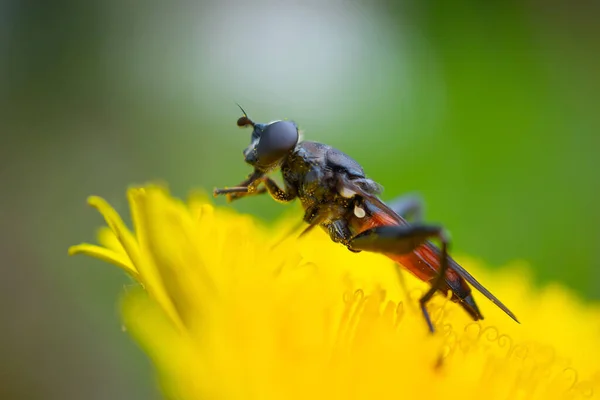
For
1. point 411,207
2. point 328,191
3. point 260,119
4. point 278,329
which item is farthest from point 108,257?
point 260,119

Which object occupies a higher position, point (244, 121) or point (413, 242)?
point (244, 121)

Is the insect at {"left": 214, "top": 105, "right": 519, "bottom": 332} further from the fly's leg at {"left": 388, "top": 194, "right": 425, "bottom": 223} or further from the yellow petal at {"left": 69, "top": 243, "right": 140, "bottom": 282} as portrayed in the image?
the yellow petal at {"left": 69, "top": 243, "right": 140, "bottom": 282}

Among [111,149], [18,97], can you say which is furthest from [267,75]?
[18,97]

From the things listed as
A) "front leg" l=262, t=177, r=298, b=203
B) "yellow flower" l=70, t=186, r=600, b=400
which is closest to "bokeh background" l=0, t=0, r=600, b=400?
"front leg" l=262, t=177, r=298, b=203

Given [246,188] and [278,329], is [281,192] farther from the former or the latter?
[278,329]

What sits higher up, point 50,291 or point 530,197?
point 530,197

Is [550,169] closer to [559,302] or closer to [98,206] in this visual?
[559,302]

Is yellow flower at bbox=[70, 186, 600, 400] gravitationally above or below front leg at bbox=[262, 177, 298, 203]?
below
